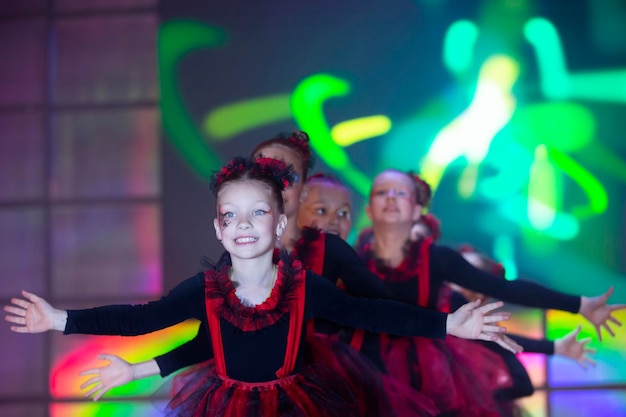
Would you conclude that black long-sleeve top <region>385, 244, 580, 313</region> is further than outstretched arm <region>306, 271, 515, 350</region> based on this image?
Yes

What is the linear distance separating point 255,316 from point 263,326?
0.11 feet

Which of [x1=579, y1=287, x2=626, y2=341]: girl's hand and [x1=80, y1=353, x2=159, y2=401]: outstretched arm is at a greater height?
[x1=579, y1=287, x2=626, y2=341]: girl's hand

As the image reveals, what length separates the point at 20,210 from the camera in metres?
3.21

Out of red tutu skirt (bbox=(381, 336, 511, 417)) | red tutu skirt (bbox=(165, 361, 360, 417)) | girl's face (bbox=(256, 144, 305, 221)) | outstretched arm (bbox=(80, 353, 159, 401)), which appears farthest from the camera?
red tutu skirt (bbox=(381, 336, 511, 417))

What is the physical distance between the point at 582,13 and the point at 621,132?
1.70 feet

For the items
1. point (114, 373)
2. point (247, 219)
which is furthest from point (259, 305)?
point (114, 373)

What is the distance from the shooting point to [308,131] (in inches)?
122

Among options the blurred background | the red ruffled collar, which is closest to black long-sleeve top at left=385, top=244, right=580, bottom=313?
the blurred background

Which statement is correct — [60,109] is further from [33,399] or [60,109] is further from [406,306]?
[406,306]

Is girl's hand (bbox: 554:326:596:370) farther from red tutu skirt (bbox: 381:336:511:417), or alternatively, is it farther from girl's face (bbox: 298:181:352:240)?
girl's face (bbox: 298:181:352:240)

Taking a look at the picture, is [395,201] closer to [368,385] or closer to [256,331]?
[368,385]

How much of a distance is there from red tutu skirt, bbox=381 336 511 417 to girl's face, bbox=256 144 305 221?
605 mm

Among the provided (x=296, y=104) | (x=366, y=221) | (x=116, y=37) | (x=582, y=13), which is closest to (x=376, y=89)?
(x=296, y=104)

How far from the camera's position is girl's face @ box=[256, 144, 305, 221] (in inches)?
95.9
